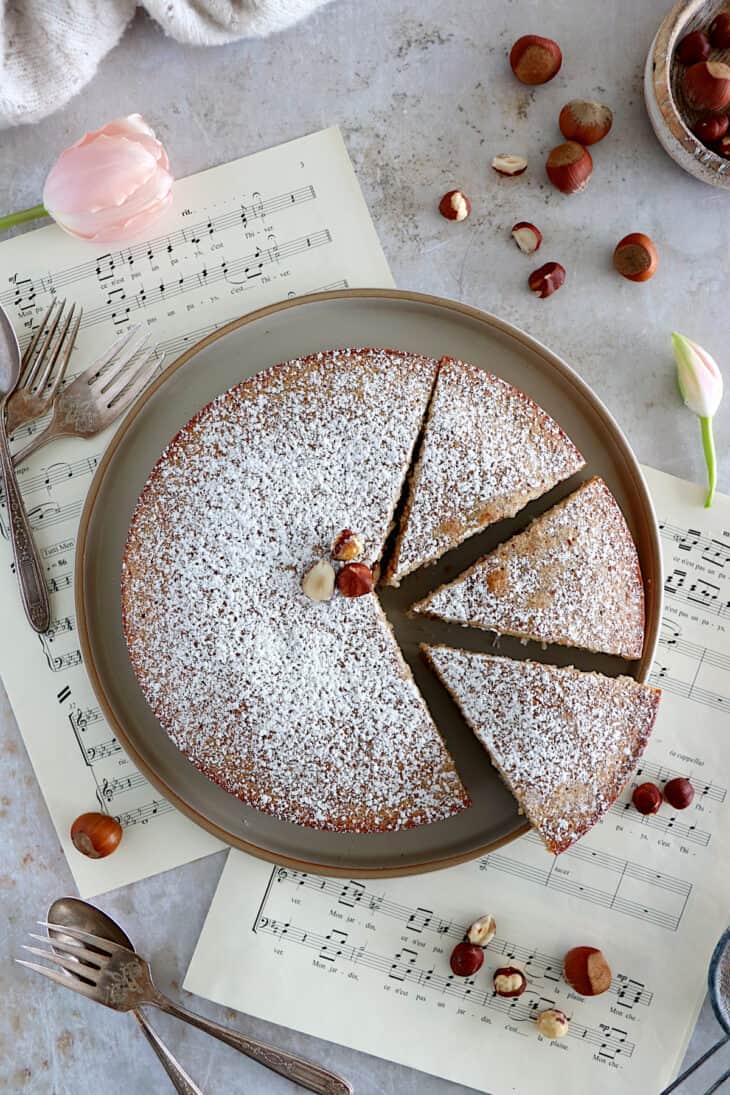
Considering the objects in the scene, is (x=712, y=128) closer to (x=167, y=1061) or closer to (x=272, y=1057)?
(x=272, y=1057)

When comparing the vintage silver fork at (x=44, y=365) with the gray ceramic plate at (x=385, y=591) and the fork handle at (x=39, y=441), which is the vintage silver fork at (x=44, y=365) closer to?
the fork handle at (x=39, y=441)

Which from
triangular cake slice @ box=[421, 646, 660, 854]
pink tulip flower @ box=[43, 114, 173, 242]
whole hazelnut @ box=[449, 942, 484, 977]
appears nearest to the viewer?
triangular cake slice @ box=[421, 646, 660, 854]

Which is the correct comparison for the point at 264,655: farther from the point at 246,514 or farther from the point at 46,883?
the point at 46,883

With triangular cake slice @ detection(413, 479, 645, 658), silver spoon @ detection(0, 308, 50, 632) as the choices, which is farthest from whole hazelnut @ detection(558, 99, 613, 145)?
silver spoon @ detection(0, 308, 50, 632)

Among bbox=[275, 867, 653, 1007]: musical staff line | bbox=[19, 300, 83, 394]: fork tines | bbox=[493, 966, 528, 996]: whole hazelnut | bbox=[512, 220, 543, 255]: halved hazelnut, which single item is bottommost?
bbox=[493, 966, 528, 996]: whole hazelnut

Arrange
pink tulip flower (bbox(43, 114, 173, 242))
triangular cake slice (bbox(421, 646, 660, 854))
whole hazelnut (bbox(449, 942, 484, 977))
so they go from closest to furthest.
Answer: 1. triangular cake slice (bbox(421, 646, 660, 854))
2. pink tulip flower (bbox(43, 114, 173, 242))
3. whole hazelnut (bbox(449, 942, 484, 977))

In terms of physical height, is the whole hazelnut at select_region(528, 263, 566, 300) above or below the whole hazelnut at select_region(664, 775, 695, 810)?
above

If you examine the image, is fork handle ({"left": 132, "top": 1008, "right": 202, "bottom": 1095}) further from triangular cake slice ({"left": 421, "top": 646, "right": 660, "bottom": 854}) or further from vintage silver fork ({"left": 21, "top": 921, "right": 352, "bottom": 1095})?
triangular cake slice ({"left": 421, "top": 646, "right": 660, "bottom": 854})

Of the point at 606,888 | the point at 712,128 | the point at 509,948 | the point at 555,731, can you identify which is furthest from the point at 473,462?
the point at 509,948
